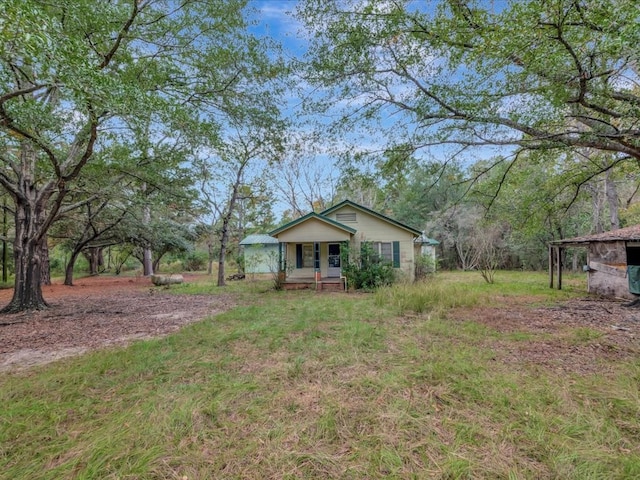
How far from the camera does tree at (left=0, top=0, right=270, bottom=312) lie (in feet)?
12.6

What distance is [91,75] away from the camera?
405cm

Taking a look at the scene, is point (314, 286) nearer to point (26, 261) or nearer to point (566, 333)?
point (566, 333)

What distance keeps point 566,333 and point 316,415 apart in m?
5.32

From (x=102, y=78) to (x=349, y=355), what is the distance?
5514mm

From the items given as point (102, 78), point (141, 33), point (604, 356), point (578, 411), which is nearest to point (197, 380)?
point (578, 411)

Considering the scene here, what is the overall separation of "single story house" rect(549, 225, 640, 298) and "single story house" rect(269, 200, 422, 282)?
21.0 ft

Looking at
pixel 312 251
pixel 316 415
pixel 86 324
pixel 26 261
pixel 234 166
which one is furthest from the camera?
pixel 312 251

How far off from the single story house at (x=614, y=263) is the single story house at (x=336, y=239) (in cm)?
639

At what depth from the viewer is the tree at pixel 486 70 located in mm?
4262

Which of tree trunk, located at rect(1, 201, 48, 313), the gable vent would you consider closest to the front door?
the gable vent

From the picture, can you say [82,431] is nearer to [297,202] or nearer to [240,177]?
[240,177]

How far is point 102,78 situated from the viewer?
4145 millimetres

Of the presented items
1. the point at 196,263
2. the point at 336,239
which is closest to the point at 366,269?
the point at 336,239

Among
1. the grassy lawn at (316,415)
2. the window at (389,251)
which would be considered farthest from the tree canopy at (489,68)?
the window at (389,251)
